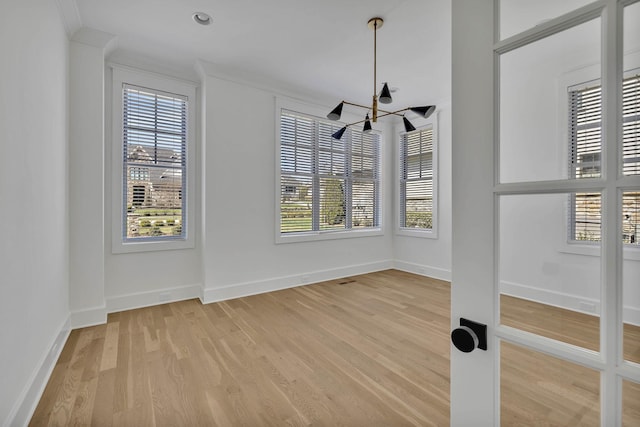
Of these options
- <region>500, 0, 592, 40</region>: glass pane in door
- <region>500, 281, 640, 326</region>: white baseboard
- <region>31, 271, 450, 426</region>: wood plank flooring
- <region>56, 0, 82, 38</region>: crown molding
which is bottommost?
<region>31, 271, 450, 426</region>: wood plank flooring

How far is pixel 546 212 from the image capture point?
612mm

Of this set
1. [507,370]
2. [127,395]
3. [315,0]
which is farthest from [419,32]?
[127,395]

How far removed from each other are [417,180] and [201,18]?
13.3 feet

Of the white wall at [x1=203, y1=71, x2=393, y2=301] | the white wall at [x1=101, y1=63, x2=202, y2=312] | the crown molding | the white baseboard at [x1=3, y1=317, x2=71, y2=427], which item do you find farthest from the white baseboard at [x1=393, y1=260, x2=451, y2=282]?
the crown molding

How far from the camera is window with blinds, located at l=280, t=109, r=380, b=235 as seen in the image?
442 cm

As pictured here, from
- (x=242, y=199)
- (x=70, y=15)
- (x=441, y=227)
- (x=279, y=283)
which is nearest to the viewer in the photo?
(x=70, y=15)

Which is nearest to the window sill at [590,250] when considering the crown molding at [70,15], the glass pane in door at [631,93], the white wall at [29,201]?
the glass pane in door at [631,93]

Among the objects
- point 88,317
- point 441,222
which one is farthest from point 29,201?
point 441,222

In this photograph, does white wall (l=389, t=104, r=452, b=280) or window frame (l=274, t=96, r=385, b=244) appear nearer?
window frame (l=274, t=96, r=385, b=244)

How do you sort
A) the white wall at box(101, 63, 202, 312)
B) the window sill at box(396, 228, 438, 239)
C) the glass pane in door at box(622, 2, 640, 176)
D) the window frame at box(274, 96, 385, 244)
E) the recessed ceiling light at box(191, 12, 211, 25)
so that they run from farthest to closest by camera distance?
the window sill at box(396, 228, 438, 239), the window frame at box(274, 96, 385, 244), the white wall at box(101, 63, 202, 312), the recessed ceiling light at box(191, 12, 211, 25), the glass pane in door at box(622, 2, 640, 176)

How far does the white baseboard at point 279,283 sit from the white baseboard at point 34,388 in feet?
4.86

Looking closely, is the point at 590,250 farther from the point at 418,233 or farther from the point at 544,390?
the point at 418,233

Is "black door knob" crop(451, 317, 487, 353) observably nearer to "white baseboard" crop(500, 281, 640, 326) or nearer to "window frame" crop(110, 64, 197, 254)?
"white baseboard" crop(500, 281, 640, 326)

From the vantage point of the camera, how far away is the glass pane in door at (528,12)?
22.4 inches
